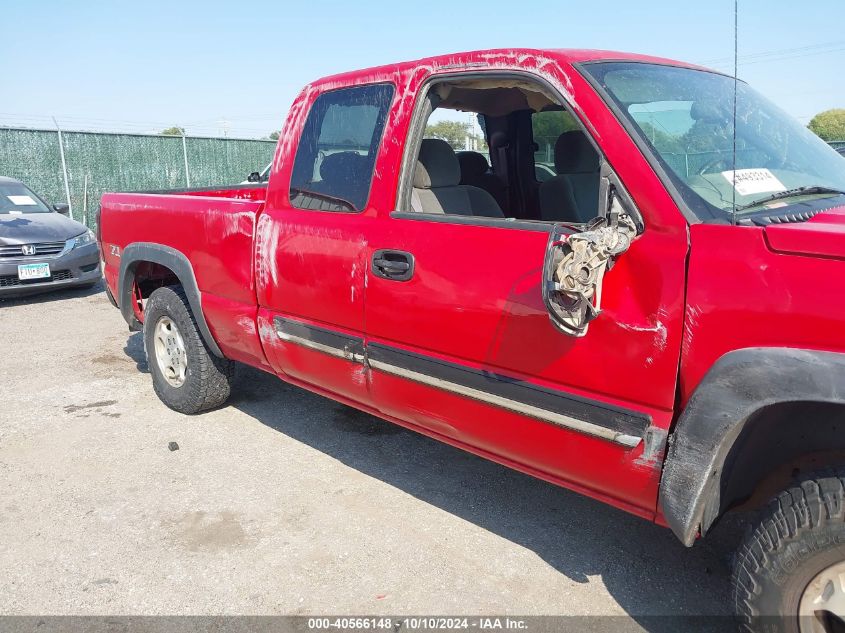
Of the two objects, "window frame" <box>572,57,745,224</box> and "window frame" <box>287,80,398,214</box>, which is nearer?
"window frame" <box>572,57,745,224</box>

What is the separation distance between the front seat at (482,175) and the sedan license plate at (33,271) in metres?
5.91

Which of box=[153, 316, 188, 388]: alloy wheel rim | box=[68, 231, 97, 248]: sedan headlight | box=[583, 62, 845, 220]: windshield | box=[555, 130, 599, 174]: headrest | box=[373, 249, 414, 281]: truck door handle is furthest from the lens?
box=[68, 231, 97, 248]: sedan headlight

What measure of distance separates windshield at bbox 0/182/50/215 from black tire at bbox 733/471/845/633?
9127mm

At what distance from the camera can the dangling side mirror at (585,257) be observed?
6.53 ft

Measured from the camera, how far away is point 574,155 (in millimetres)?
3682

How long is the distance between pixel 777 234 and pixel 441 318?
47.2 inches

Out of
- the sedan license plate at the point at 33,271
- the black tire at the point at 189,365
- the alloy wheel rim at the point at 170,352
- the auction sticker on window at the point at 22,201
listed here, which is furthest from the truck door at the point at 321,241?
the auction sticker on window at the point at 22,201

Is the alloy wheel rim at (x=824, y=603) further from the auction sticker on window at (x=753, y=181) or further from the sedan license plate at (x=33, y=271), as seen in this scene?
the sedan license plate at (x=33, y=271)

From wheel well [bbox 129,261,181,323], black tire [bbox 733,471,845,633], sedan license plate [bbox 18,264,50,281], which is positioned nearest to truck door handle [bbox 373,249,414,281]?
black tire [bbox 733,471,845,633]

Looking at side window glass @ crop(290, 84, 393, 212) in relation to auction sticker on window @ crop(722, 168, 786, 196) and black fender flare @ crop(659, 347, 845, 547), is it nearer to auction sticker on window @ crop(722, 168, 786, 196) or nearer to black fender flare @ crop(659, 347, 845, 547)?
auction sticker on window @ crop(722, 168, 786, 196)

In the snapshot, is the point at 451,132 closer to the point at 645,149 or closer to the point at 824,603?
the point at 645,149

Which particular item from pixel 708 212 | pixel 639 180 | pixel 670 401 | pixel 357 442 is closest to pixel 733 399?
pixel 670 401

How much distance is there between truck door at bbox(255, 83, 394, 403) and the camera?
9.85ft

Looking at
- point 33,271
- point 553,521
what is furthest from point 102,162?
point 553,521
